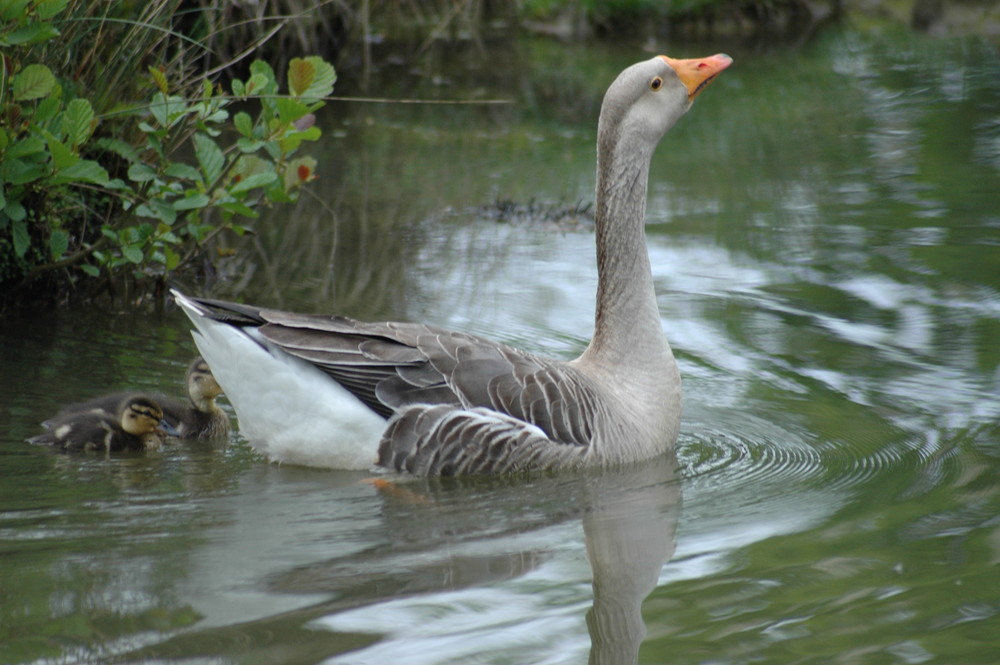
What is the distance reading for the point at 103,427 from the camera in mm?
6129

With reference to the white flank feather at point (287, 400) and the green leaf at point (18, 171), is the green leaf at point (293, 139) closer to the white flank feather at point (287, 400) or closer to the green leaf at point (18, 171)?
the green leaf at point (18, 171)

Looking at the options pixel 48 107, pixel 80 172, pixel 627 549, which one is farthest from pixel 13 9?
pixel 627 549

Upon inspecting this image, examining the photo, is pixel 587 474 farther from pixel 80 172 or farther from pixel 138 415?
pixel 80 172

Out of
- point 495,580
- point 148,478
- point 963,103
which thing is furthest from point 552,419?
point 963,103

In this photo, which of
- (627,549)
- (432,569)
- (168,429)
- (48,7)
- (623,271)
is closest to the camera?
(432,569)

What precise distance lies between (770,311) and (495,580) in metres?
4.21

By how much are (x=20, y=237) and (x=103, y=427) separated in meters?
1.59

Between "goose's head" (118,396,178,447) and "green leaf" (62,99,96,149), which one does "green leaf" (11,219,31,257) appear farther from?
"goose's head" (118,396,178,447)

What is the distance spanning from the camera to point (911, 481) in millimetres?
5824

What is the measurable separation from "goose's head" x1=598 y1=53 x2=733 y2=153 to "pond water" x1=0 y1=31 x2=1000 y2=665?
1.60 meters

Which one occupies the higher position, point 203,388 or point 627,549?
point 203,388

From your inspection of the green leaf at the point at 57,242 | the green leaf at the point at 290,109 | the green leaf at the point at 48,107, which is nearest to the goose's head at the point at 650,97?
the green leaf at the point at 290,109

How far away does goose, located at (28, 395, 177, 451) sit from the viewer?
6.09 meters

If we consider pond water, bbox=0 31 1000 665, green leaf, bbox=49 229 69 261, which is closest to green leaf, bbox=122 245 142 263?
green leaf, bbox=49 229 69 261
